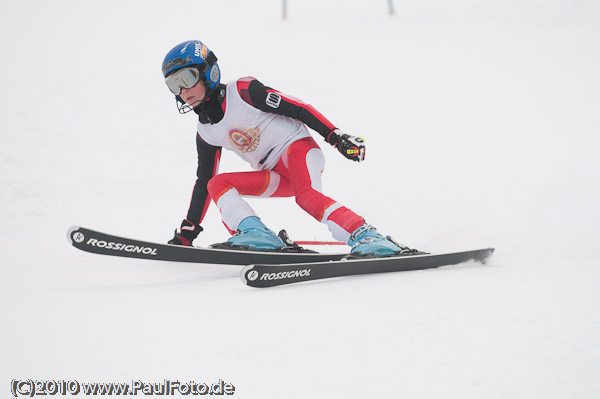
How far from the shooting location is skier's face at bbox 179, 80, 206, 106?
3.38 meters

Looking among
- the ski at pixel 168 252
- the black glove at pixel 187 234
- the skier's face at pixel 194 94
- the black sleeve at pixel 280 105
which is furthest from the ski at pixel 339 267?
the skier's face at pixel 194 94

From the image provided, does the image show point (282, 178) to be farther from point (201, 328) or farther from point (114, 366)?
point (114, 366)

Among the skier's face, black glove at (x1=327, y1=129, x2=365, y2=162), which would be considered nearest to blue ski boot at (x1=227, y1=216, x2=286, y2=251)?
black glove at (x1=327, y1=129, x2=365, y2=162)

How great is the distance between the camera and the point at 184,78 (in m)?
3.32

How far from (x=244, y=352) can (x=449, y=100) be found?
8.98 meters

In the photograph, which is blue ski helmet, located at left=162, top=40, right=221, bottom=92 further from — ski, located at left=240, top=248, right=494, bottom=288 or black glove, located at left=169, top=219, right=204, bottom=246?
ski, located at left=240, top=248, right=494, bottom=288

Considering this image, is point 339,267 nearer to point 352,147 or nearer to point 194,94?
point 352,147

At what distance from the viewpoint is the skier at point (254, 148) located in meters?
3.30

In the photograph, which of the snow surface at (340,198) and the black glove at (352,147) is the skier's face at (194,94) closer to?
the black glove at (352,147)

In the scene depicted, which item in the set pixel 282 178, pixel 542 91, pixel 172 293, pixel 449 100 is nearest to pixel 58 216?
pixel 282 178

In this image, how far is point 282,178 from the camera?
3857mm

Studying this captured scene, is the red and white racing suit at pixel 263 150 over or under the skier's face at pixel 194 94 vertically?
under

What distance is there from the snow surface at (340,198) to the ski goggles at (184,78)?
1159 mm

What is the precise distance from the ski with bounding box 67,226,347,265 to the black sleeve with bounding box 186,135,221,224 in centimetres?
54
